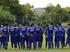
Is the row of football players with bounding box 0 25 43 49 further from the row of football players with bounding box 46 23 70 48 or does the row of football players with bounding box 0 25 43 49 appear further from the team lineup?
the row of football players with bounding box 46 23 70 48

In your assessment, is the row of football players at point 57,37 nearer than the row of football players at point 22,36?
Yes

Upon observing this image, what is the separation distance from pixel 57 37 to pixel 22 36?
5.75 ft

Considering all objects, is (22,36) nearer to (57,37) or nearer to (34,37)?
(34,37)

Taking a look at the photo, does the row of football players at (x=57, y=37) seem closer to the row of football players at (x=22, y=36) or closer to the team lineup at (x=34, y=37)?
the team lineup at (x=34, y=37)

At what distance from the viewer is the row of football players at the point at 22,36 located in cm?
1455

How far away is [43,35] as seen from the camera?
48.1 feet

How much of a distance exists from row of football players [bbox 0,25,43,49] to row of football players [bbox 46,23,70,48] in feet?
1.32

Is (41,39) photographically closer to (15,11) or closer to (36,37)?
(36,37)

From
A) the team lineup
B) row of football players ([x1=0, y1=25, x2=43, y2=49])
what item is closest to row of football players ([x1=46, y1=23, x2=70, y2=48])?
the team lineup

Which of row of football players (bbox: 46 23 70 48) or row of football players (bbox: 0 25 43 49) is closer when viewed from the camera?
row of football players (bbox: 46 23 70 48)

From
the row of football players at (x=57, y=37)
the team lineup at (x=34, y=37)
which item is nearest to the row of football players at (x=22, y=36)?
the team lineup at (x=34, y=37)

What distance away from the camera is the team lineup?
1447 centimetres

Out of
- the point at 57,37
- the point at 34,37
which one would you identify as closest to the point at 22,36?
the point at 34,37

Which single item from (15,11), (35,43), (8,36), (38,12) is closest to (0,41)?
(8,36)
